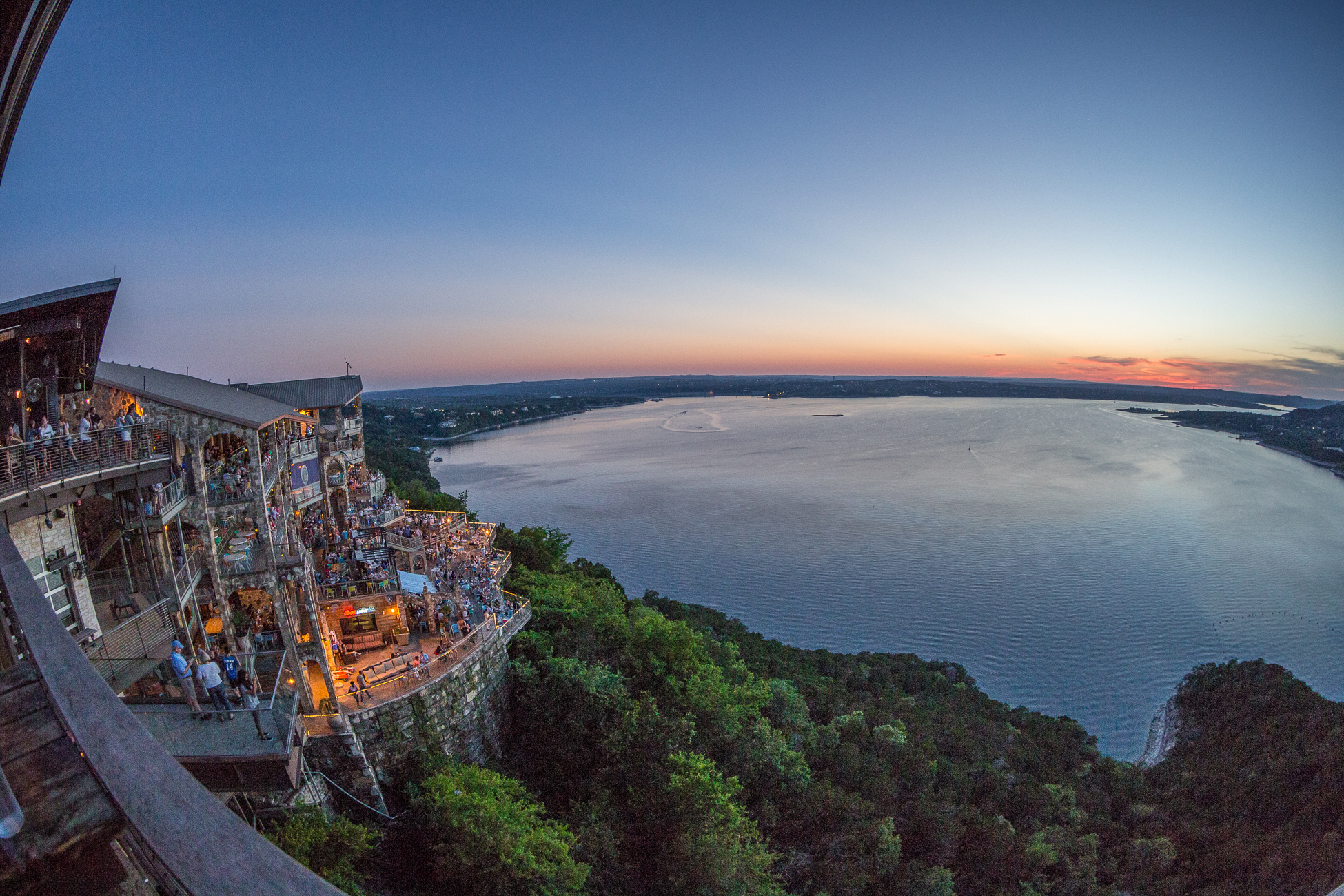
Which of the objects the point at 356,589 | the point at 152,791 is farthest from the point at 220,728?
the point at 356,589

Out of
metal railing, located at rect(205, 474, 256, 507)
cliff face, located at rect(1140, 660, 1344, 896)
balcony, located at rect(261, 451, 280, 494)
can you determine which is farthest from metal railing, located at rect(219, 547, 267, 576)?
cliff face, located at rect(1140, 660, 1344, 896)

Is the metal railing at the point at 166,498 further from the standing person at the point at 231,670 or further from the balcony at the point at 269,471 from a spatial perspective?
the standing person at the point at 231,670

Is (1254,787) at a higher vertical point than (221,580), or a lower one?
lower

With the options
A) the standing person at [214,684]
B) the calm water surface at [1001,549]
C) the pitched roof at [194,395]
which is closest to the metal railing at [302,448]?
the pitched roof at [194,395]

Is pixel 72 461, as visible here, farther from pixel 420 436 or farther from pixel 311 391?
pixel 420 436

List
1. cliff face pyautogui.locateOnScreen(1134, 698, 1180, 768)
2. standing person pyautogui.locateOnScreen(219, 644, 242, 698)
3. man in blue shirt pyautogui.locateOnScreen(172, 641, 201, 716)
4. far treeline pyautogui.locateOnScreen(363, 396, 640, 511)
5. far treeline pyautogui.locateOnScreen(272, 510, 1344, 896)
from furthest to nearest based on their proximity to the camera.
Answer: far treeline pyautogui.locateOnScreen(363, 396, 640, 511), cliff face pyautogui.locateOnScreen(1134, 698, 1180, 768), far treeline pyautogui.locateOnScreen(272, 510, 1344, 896), standing person pyautogui.locateOnScreen(219, 644, 242, 698), man in blue shirt pyautogui.locateOnScreen(172, 641, 201, 716)

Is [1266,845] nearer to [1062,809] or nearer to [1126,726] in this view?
[1062,809]

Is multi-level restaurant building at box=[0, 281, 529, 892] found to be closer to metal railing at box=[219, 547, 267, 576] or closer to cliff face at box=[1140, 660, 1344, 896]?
metal railing at box=[219, 547, 267, 576]
